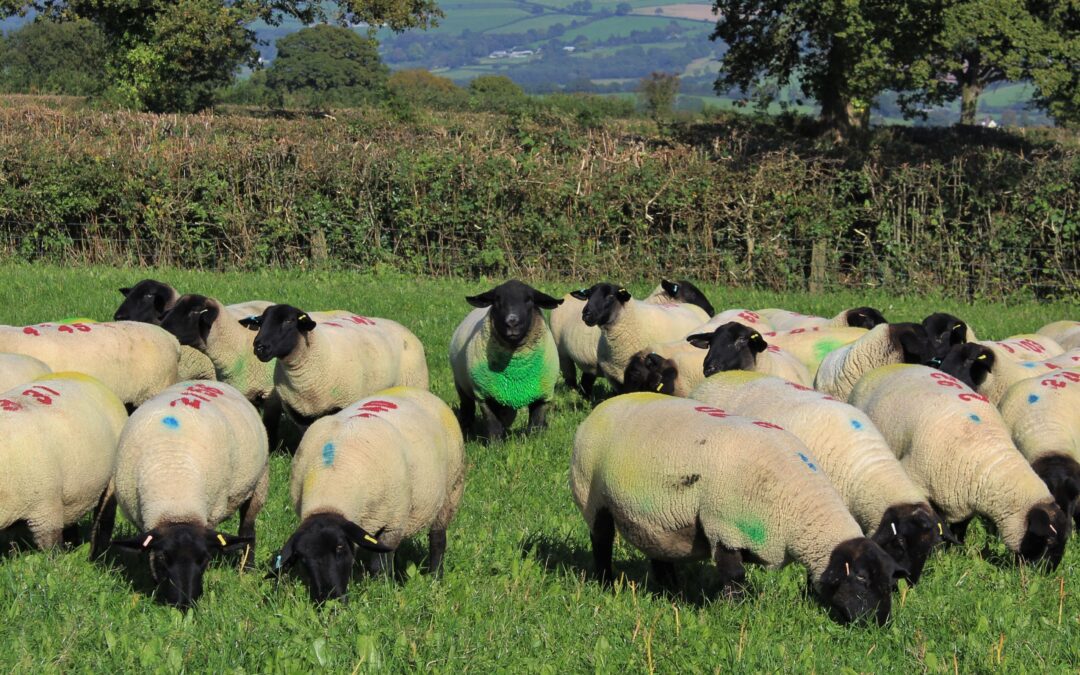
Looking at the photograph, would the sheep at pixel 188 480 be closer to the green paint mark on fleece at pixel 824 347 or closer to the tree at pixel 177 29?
the green paint mark on fleece at pixel 824 347

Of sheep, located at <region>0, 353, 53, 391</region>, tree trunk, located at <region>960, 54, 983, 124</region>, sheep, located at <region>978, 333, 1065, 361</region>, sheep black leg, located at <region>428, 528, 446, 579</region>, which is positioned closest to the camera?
sheep black leg, located at <region>428, 528, 446, 579</region>

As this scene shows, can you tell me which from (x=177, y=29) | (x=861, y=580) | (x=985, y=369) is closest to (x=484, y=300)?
(x=985, y=369)

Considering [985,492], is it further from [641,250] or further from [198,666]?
[641,250]

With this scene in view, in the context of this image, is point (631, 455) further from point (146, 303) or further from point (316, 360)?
point (146, 303)

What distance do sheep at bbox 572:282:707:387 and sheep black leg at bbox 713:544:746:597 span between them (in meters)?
5.40

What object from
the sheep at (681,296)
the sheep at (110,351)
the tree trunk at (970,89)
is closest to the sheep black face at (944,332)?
the sheep at (681,296)

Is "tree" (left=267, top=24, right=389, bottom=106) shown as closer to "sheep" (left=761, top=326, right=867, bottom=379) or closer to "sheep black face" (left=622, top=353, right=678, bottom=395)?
"sheep" (left=761, top=326, right=867, bottom=379)

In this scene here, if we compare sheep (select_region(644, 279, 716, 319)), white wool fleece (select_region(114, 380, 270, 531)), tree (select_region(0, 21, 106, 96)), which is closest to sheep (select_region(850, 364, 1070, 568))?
white wool fleece (select_region(114, 380, 270, 531))

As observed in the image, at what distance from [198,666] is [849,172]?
1450 centimetres

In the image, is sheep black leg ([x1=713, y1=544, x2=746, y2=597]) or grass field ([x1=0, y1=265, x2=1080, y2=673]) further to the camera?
sheep black leg ([x1=713, y1=544, x2=746, y2=597])

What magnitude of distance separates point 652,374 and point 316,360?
2668mm

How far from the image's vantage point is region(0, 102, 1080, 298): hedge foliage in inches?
678

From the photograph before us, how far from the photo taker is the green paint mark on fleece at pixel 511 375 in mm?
10164

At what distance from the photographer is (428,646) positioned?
16.8 ft
